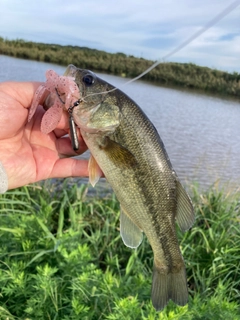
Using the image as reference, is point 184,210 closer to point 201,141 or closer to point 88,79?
point 88,79

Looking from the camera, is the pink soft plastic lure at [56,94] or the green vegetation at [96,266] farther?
the green vegetation at [96,266]

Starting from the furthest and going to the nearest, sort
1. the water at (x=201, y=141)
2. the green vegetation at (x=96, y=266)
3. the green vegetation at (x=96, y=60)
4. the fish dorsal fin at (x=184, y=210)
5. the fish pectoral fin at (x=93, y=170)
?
the green vegetation at (x=96, y=60), the water at (x=201, y=141), the green vegetation at (x=96, y=266), the fish pectoral fin at (x=93, y=170), the fish dorsal fin at (x=184, y=210)

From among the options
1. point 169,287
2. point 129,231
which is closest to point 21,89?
point 129,231

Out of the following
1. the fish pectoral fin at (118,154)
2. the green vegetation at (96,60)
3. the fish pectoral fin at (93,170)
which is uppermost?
the green vegetation at (96,60)

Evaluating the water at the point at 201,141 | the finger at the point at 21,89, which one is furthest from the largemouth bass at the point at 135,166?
the water at the point at 201,141

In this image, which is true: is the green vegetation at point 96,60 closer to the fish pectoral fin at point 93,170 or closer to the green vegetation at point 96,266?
the green vegetation at point 96,266

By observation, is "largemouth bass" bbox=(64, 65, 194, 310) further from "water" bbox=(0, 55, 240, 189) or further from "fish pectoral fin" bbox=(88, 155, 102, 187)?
"water" bbox=(0, 55, 240, 189)
